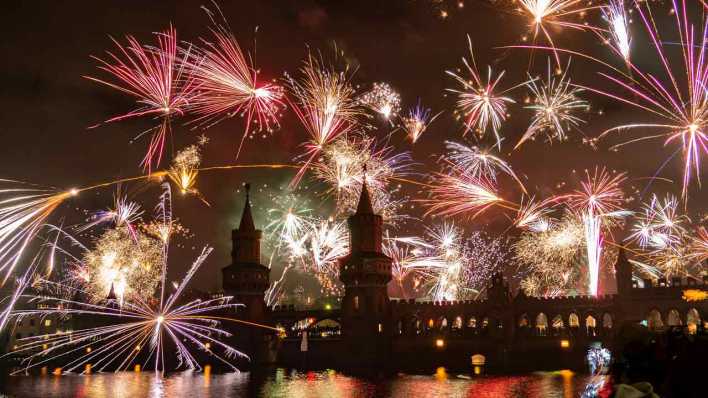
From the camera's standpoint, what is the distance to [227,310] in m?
68.1

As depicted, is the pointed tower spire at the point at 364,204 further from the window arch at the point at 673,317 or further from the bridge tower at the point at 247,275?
the window arch at the point at 673,317

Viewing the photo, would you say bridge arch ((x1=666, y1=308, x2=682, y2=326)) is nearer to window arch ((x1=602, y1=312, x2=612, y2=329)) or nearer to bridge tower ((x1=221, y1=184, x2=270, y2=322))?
window arch ((x1=602, y1=312, x2=612, y2=329))

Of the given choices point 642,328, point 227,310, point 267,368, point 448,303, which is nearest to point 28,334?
point 227,310

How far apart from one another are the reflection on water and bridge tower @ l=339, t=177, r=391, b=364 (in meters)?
6.57

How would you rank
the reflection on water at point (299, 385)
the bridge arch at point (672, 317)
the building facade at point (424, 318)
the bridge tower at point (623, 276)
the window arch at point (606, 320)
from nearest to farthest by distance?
the reflection on water at point (299, 385), the bridge arch at point (672, 317), the building facade at point (424, 318), the bridge tower at point (623, 276), the window arch at point (606, 320)

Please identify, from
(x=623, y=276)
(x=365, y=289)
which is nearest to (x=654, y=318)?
(x=623, y=276)

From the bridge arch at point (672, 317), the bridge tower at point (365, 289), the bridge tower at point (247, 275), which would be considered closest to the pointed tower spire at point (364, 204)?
the bridge tower at point (365, 289)

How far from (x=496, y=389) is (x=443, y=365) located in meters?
17.9

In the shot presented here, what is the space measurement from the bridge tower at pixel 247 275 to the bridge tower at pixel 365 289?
9.76 m

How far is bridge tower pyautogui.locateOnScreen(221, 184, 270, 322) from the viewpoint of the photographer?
67.1 meters

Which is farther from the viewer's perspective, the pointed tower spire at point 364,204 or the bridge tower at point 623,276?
the pointed tower spire at point 364,204

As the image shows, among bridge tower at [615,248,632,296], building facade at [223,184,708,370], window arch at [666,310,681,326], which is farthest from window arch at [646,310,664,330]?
bridge tower at [615,248,632,296]

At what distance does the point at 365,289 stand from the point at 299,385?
18.0m

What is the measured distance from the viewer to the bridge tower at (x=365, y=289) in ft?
198
